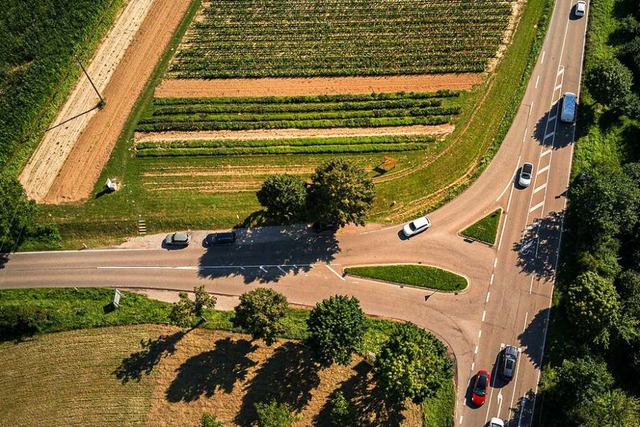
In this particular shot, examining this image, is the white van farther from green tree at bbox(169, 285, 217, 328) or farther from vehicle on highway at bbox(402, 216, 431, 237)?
green tree at bbox(169, 285, 217, 328)

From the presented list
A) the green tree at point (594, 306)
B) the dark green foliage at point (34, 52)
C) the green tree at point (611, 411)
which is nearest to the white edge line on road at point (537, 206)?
the green tree at point (594, 306)

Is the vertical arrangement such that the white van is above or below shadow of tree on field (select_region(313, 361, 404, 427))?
above

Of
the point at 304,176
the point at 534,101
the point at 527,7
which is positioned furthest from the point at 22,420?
the point at 527,7

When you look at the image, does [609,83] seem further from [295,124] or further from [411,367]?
[411,367]

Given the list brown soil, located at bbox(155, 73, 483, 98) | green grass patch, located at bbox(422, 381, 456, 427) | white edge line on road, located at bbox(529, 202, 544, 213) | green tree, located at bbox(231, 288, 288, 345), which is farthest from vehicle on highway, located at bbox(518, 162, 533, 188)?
green tree, located at bbox(231, 288, 288, 345)

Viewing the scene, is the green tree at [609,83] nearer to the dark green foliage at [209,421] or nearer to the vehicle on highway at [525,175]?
the vehicle on highway at [525,175]

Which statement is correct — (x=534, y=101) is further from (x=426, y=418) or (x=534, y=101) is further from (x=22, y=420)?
(x=22, y=420)
